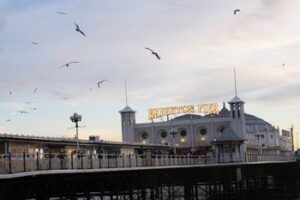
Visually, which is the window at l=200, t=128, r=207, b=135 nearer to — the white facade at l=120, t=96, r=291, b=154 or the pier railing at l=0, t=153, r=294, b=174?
the white facade at l=120, t=96, r=291, b=154

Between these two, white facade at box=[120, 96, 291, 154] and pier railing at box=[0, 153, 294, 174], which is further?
white facade at box=[120, 96, 291, 154]

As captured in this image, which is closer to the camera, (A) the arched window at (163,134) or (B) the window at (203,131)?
(B) the window at (203,131)

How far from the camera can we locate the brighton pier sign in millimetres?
166250

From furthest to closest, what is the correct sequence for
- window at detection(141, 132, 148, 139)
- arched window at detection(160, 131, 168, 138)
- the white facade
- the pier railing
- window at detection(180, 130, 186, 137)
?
window at detection(141, 132, 148, 139) < arched window at detection(160, 131, 168, 138) < window at detection(180, 130, 186, 137) < the white facade < the pier railing

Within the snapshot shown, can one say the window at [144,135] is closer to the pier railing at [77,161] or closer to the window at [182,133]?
the window at [182,133]

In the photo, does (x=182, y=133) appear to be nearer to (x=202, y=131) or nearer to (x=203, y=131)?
(x=202, y=131)

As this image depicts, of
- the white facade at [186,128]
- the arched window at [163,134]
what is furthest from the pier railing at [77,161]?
the arched window at [163,134]

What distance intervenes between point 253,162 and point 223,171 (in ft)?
14.7

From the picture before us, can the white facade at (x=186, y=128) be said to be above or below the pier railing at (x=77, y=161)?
above

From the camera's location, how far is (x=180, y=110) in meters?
168

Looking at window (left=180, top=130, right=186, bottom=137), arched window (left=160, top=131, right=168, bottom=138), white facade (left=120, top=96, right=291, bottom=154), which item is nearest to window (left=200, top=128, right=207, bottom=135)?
white facade (left=120, top=96, right=291, bottom=154)

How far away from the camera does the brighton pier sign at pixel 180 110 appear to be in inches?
6545

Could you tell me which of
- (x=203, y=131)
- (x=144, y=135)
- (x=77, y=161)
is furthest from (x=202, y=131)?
(x=77, y=161)

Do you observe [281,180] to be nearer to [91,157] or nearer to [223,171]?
[223,171]
